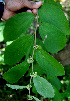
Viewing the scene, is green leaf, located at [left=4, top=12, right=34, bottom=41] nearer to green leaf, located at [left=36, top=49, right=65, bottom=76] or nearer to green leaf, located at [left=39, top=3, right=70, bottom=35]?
green leaf, located at [left=39, top=3, right=70, bottom=35]

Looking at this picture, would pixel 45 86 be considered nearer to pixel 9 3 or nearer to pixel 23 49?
pixel 23 49

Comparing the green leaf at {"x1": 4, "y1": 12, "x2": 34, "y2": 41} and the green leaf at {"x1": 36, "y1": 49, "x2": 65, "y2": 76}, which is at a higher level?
the green leaf at {"x1": 4, "y1": 12, "x2": 34, "y2": 41}

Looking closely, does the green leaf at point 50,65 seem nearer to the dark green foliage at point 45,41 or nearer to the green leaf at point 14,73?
the dark green foliage at point 45,41

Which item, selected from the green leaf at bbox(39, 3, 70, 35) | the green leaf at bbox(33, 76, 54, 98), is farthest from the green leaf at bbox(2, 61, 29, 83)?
the green leaf at bbox(39, 3, 70, 35)

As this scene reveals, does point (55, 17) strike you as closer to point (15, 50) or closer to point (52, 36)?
point (52, 36)

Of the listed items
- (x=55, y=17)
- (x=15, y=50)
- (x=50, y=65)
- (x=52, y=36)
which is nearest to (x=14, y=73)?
(x=15, y=50)

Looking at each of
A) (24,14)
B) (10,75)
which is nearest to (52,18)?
(24,14)

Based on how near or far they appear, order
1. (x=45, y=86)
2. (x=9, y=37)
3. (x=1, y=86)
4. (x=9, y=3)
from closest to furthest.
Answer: (x=45, y=86), (x=9, y=37), (x=9, y=3), (x=1, y=86)
